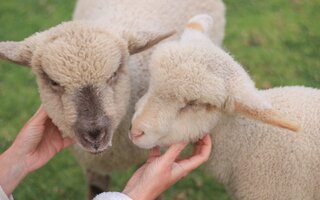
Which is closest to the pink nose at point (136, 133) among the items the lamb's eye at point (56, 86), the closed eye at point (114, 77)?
the closed eye at point (114, 77)

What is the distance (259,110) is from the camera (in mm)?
1858

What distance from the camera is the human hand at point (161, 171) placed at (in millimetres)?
1955

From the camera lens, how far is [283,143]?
7.35 feet

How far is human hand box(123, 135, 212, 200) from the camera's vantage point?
1.96 metres

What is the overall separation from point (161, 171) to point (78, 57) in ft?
1.89

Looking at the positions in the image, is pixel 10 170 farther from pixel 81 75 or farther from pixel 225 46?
pixel 225 46

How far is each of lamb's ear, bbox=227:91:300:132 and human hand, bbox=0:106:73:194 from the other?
0.95m

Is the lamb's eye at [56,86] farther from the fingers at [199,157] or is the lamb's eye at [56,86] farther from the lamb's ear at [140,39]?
the fingers at [199,157]

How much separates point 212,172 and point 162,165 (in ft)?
1.57

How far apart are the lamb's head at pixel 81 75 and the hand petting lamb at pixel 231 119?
0.42ft

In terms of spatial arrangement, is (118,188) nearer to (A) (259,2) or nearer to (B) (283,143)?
(B) (283,143)

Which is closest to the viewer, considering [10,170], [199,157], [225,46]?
[199,157]

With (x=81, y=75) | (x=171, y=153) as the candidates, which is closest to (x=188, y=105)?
(x=171, y=153)

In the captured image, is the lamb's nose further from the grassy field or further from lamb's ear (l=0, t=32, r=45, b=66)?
the grassy field
